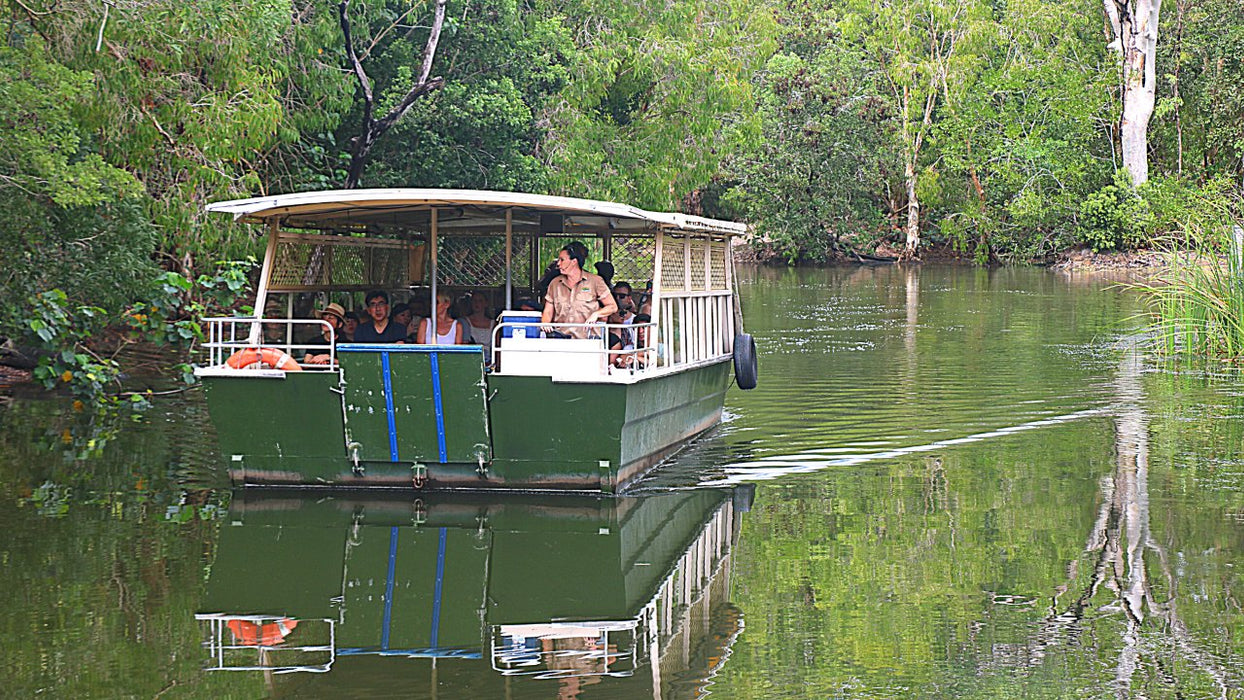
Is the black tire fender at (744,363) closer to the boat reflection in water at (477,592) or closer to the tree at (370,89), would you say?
the boat reflection in water at (477,592)

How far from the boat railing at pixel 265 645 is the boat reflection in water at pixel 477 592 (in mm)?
16

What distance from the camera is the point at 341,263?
15.6 metres

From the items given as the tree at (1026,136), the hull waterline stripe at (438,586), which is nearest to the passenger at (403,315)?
the hull waterline stripe at (438,586)

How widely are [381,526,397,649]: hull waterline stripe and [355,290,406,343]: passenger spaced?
2728 mm

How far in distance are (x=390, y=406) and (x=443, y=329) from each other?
2.36 meters

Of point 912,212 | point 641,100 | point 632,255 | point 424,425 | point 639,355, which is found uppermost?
point 641,100

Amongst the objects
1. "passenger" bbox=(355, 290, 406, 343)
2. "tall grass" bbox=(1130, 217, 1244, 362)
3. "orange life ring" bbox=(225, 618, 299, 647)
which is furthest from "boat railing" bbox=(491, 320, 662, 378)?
"tall grass" bbox=(1130, 217, 1244, 362)

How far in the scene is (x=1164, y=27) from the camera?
55.5m

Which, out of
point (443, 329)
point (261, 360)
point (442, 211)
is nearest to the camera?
point (261, 360)

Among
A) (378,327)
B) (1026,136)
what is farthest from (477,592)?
(1026,136)

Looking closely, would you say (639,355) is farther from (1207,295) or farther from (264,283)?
(1207,295)

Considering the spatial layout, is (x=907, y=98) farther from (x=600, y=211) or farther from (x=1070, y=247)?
(x=600, y=211)

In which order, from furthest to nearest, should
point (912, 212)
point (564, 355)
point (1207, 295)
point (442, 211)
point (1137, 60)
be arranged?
1. point (912, 212)
2. point (1137, 60)
3. point (1207, 295)
4. point (442, 211)
5. point (564, 355)

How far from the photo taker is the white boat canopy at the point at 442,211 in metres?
12.7
